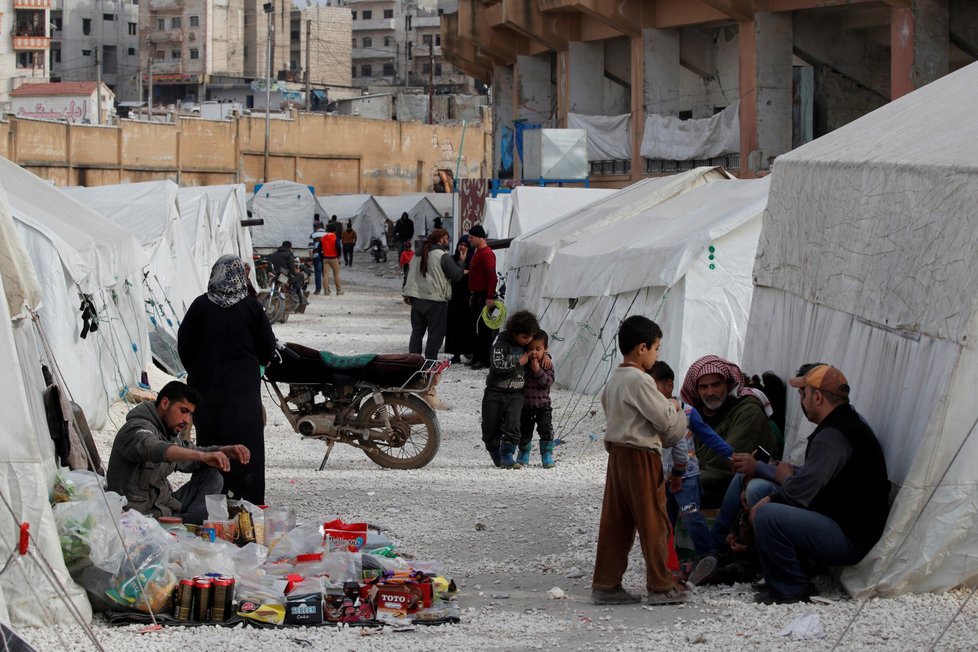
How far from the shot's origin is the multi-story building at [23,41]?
73.1 metres

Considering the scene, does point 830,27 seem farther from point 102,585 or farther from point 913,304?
point 102,585

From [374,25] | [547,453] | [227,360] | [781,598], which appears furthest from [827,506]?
[374,25]

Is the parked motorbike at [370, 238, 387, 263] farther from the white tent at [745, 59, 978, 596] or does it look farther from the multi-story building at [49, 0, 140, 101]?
the multi-story building at [49, 0, 140, 101]

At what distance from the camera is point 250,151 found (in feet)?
Result: 188

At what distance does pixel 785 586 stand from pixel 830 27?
2000 centimetres

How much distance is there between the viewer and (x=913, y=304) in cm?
609

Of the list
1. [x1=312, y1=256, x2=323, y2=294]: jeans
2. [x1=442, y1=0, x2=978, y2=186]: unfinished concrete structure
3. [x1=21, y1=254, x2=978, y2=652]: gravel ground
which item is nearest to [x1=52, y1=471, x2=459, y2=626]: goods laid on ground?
[x1=21, y1=254, x2=978, y2=652]: gravel ground

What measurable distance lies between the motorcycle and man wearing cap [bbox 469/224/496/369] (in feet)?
17.9

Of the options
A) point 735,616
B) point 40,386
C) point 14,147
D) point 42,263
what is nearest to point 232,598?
point 40,386

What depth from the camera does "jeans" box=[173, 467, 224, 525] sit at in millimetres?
6676

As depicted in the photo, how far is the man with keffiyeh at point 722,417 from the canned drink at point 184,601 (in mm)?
2725

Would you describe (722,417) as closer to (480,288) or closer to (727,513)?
(727,513)

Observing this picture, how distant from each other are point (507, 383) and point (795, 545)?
152 inches

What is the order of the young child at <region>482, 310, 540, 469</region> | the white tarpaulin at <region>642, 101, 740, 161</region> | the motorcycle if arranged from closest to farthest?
the young child at <region>482, 310, 540, 469</region> → the motorcycle → the white tarpaulin at <region>642, 101, 740, 161</region>
